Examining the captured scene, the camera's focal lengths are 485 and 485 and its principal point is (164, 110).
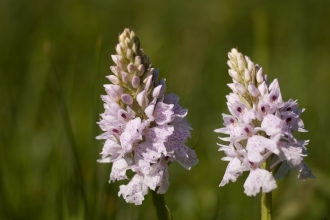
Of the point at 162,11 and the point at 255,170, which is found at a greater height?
the point at 162,11

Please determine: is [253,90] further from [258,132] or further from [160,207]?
[160,207]

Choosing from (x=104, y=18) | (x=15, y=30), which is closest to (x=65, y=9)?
(x=104, y=18)

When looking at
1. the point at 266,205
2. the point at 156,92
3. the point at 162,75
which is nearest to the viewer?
the point at 266,205

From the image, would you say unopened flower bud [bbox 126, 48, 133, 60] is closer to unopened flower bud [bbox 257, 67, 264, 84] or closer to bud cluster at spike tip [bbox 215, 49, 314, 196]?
bud cluster at spike tip [bbox 215, 49, 314, 196]

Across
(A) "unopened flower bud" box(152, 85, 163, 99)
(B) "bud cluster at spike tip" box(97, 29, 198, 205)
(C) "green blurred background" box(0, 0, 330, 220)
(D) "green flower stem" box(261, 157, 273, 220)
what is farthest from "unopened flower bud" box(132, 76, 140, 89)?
(D) "green flower stem" box(261, 157, 273, 220)

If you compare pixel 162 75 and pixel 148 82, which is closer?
pixel 148 82

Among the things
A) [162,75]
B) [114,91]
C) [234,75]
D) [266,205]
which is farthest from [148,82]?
[162,75]

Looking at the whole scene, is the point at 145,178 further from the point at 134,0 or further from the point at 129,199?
the point at 134,0
